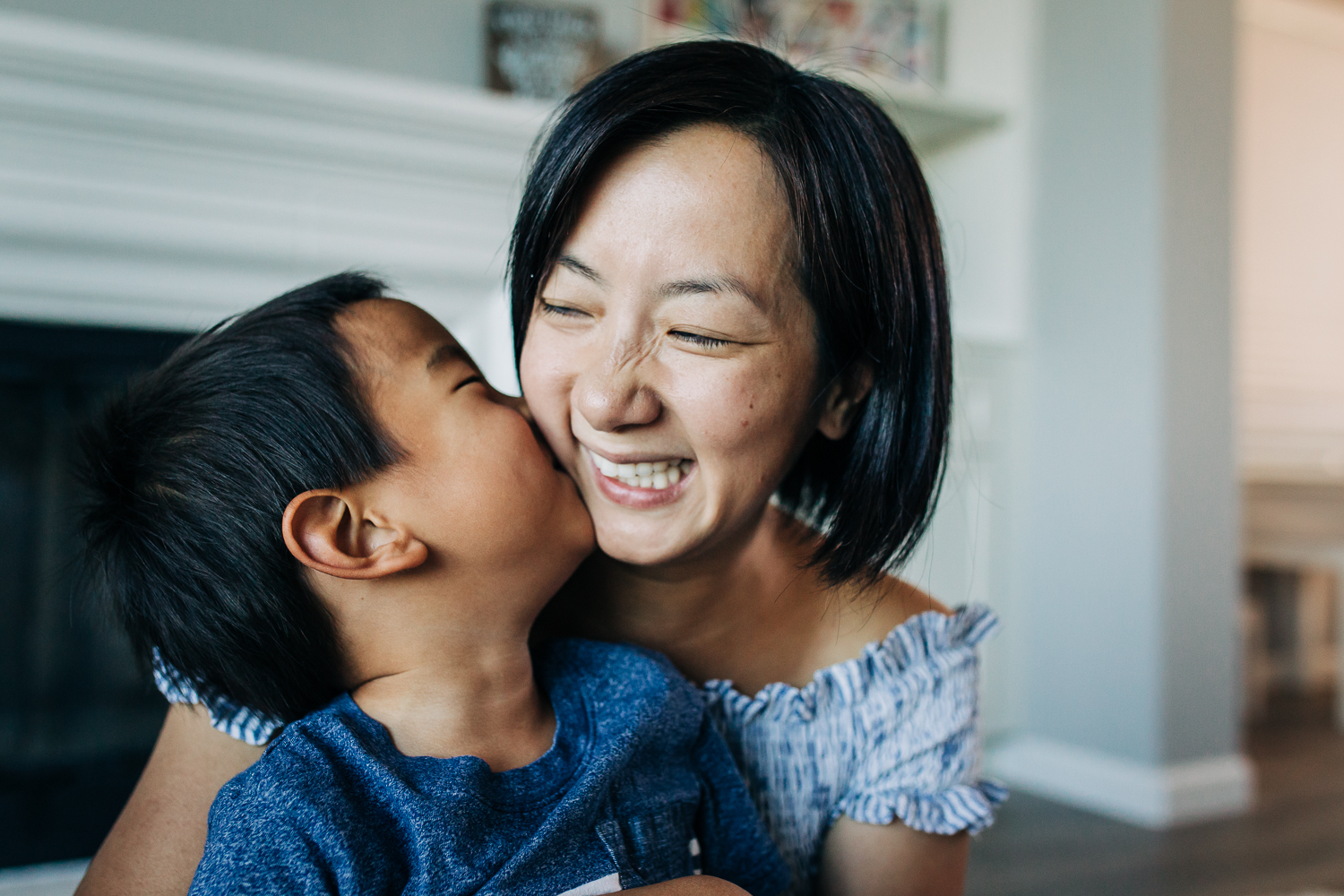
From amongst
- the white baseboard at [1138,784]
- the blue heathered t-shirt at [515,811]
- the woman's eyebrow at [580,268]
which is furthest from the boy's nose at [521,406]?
the white baseboard at [1138,784]

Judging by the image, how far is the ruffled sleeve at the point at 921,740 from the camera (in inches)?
38.5

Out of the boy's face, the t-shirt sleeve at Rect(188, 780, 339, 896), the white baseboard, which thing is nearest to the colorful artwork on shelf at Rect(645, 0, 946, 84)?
the white baseboard

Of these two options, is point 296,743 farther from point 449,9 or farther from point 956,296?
point 956,296

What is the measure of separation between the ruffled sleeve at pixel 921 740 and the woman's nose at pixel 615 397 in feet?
1.25

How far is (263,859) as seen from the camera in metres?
0.68

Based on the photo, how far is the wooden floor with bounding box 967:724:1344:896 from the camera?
2090mm

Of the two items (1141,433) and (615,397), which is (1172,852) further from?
(615,397)

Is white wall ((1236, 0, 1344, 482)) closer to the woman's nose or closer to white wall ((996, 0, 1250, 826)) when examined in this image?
white wall ((996, 0, 1250, 826))

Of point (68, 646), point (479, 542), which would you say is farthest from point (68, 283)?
point (479, 542)

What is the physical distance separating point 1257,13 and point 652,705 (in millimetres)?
4111

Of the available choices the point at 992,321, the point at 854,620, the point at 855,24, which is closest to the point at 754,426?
the point at 854,620

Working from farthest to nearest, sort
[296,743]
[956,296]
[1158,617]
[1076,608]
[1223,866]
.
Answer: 1. [956,296]
2. [1076,608]
3. [1158,617]
4. [1223,866]
5. [296,743]

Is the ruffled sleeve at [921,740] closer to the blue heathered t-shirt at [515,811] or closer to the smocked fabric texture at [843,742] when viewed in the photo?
the smocked fabric texture at [843,742]

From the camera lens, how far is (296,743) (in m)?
0.75
